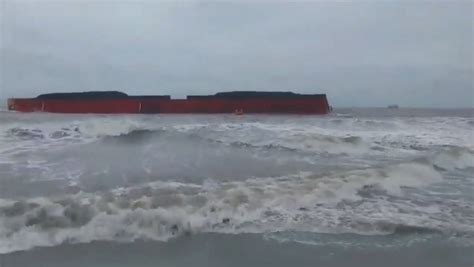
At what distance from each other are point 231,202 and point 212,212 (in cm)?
43

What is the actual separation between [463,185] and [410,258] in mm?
3915

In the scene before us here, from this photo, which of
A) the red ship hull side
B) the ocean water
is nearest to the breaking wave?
the ocean water

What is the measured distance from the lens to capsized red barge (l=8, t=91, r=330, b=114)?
23453 millimetres

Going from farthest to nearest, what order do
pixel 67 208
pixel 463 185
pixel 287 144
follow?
pixel 287 144
pixel 463 185
pixel 67 208

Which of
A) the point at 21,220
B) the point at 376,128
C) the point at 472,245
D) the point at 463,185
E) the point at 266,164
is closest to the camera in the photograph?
the point at 472,245

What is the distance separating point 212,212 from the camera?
5.31 m

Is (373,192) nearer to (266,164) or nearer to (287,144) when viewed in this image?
(266,164)

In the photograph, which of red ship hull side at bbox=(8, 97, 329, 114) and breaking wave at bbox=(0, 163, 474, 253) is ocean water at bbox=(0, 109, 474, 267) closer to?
breaking wave at bbox=(0, 163, 474, 253)

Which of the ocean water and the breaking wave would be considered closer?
the ocean water

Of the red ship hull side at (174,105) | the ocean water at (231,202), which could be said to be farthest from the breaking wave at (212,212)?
the red ship hull side at (174,105)

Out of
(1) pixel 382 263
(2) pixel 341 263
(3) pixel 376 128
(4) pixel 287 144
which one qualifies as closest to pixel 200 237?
(2) pixel 341 263

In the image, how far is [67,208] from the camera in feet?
16.9

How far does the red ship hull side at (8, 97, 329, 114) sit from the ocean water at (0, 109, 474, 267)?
13.2 meters

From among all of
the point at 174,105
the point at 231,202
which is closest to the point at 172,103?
the point at 174,105
